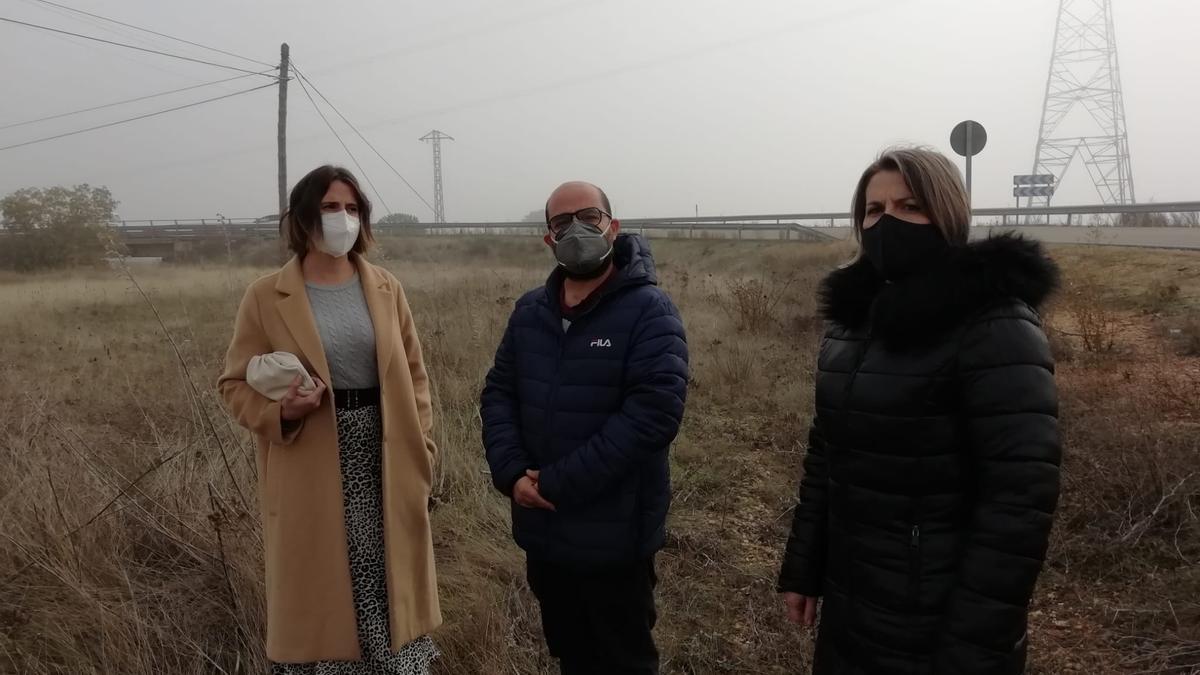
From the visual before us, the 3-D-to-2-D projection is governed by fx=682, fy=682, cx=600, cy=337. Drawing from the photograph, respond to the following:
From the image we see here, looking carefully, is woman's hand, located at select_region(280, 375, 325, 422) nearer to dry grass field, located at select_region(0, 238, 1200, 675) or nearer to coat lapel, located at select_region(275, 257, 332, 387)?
coat lapel, located at select_region(275, 257, 332, 387)

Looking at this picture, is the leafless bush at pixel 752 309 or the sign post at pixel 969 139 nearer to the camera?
the sign post at pixel 969 139

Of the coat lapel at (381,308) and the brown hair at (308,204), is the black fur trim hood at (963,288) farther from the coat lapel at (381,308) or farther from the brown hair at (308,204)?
the brown hair at (308,204)

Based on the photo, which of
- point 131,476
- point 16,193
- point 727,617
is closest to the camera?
point 727,617

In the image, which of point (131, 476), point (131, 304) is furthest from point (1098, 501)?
point (131, 304)

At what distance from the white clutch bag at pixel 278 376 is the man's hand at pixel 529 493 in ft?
2.36

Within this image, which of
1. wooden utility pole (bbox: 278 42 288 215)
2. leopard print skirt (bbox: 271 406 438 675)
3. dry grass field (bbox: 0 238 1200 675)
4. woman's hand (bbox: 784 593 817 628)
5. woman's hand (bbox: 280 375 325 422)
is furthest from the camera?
wooden utility pole (bbox: 278 42 288 215)

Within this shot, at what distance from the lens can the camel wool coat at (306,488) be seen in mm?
2215

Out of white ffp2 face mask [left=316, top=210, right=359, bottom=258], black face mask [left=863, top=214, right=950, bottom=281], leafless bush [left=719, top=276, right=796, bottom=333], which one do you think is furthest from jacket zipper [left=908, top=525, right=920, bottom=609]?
leafless bush [left=719, top=276, right=796, bottom=333]

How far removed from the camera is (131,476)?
12.3ft

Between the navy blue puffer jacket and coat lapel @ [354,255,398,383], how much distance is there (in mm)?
455

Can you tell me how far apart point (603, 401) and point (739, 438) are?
13.5ft

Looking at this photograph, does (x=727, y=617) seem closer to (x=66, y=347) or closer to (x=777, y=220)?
(x=66, y=347)

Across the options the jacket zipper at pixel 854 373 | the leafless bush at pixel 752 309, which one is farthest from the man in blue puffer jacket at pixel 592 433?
the leafless bush at pixel 752 309

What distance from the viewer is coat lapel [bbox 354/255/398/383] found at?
2314mm
